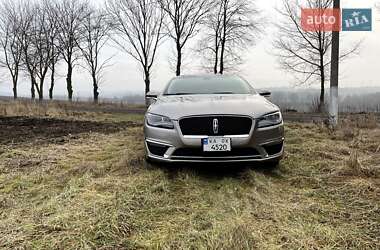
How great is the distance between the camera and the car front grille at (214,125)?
414cm

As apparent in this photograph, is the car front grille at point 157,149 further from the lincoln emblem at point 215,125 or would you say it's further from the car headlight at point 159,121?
the lincoln emblem at point 215,125

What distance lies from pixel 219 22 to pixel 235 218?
25952mm

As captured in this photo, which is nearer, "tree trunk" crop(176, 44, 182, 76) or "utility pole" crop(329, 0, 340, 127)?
"utility pole" crop(329, 0, 340, 127)

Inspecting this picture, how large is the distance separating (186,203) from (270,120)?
1.50 m

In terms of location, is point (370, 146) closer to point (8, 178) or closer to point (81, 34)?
point (8, 178)

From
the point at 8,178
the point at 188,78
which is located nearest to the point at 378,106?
the point at 188,78

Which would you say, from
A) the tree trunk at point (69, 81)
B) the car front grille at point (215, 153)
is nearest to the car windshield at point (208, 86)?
Result: the car front grille at point (215, 153)

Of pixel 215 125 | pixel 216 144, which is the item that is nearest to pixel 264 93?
pixel 215 125

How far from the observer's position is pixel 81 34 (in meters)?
34.0

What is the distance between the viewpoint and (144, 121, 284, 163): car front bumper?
410 cm

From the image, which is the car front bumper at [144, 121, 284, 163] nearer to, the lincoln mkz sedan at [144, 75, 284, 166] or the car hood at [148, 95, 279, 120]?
the lincoln mkz sedan at [144, 75, 284, 166]

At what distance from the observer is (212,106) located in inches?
172

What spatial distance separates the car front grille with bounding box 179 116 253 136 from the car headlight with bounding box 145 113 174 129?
149 mm

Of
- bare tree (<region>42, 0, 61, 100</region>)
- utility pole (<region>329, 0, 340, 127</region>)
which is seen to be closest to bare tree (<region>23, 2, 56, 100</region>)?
bare tree (<region>42, 0, 61, 100</region>)
